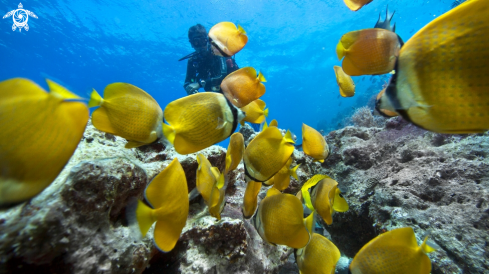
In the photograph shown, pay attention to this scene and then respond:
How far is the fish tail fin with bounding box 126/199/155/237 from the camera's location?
41.3 inches

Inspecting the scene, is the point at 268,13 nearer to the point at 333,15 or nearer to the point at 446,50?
the point at 333,15

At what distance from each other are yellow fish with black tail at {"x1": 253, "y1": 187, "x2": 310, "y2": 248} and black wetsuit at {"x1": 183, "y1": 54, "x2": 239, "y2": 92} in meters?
5.92

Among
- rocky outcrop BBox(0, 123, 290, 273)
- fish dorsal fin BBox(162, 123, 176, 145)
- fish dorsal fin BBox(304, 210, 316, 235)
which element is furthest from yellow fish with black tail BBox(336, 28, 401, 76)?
rocky outcrop BBox(0, 123, 290, 273)

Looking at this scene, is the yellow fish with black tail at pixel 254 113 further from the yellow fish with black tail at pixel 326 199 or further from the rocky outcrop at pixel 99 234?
the rocky outcrop at pixel 99 234

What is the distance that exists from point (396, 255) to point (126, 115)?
1900 millimetres

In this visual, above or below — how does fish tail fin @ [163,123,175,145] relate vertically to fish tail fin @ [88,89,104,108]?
below

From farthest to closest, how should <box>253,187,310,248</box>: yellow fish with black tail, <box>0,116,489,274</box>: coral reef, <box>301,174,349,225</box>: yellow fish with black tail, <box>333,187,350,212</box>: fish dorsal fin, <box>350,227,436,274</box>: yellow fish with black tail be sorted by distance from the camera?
<box>333,187,350,212</box>: fish dorsal fin < <box>301,174,349,225</box>: yellow fish with black tail < <box>253,187,310,248</box>: yellow fish with black tail < <box>350,227,436,274</box>: yellow fish with black tail < <box>0,116,489,274</box>: coral reef

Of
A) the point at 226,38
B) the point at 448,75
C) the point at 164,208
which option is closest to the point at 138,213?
the point at 164,208

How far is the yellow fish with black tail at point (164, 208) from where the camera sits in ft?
3.50

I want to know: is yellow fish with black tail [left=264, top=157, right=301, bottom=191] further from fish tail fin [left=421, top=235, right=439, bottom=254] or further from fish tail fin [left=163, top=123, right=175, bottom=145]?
fish tail fin [left=163, top=123, right=175, bottom=145]

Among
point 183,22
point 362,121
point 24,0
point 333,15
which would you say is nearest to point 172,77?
point 183,22

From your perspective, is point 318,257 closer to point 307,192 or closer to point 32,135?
point 307,192

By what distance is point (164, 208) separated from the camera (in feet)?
3.76

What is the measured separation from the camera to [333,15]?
90.8 ft
